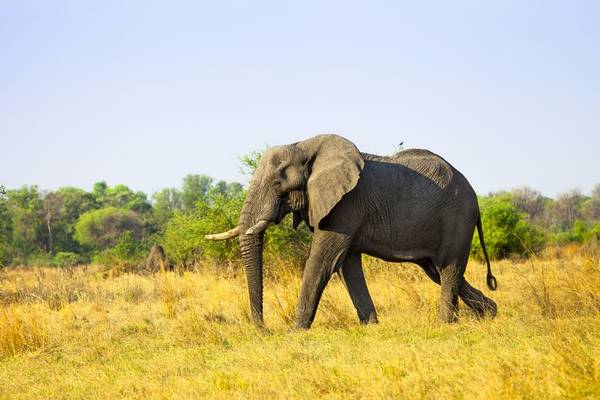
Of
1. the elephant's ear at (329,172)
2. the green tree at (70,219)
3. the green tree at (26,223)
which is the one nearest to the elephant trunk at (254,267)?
the elephant's ear at (329,172)

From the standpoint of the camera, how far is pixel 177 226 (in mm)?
29172

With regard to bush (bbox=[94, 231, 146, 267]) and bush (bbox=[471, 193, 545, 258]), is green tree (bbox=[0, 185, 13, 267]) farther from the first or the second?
bush (bbox=[471, 193, 545, 258])

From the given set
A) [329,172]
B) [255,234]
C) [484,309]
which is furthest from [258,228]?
[484,309]

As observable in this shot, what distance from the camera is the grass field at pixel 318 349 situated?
5.98 metres

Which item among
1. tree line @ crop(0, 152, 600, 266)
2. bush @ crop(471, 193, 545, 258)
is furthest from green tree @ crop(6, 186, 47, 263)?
bush @ crop(471, 193, 545, 258)

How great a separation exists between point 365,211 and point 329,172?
2.19ft

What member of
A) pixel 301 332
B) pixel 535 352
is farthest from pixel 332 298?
pixel 535 352

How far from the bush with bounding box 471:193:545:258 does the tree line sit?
35 mm

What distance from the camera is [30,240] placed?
58.0 m

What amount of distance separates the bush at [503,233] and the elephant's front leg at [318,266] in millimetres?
16879

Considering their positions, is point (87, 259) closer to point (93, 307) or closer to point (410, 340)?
point (93, 307)

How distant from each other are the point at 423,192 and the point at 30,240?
5316 cm

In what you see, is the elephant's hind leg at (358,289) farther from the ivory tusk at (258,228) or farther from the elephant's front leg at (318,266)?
the ivory tusk at (258,228)

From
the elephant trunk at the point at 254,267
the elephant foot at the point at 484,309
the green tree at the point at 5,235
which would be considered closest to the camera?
the elephant trunk at the point at 254,267
